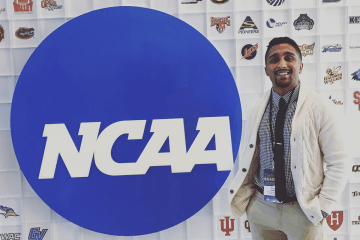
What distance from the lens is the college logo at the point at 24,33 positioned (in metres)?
2.78

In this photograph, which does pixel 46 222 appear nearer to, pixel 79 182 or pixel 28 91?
pixel 79 182

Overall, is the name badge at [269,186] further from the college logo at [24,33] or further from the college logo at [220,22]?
the college logo at [24,33]

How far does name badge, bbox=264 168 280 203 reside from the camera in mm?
1981

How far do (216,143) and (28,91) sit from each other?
168 cm

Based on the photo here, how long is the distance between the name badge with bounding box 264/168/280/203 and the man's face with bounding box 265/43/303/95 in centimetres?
52

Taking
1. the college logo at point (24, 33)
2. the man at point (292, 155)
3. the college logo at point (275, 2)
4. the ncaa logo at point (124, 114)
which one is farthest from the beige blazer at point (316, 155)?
the college logo at point (24, 33)

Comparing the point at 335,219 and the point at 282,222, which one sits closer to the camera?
the point at 282,222

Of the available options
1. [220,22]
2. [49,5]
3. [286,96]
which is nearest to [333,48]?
[220,22]

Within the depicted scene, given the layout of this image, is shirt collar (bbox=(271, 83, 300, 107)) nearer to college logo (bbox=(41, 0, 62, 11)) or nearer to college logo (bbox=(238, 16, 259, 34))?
college logo (bbox=(238, 16, 259, 34))

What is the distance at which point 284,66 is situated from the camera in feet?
6.54

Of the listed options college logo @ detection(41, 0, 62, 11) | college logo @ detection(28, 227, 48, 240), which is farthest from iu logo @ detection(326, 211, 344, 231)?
college logo @ detection(41, 0, 62, 11)

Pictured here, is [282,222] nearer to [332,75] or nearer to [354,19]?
[332,75]

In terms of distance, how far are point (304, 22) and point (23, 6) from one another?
2.44 meters

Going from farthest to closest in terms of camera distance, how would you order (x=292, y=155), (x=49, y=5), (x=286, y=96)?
(x=49, y=5) < (x=286, y=96) < (x=292, y=155)
